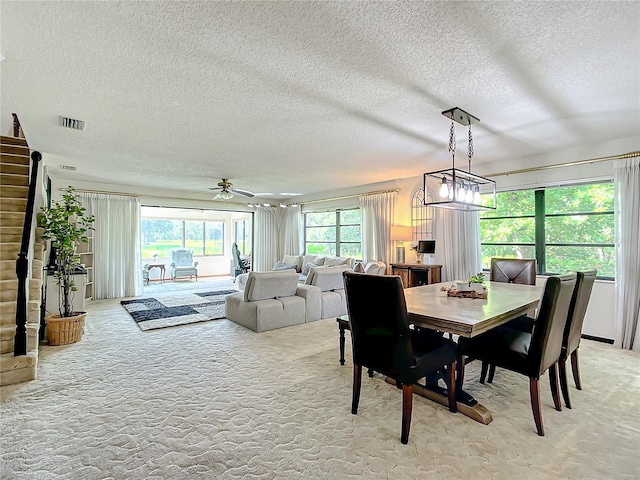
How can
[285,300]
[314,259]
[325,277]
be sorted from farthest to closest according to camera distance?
[314,259] → [325,277] → [285,300]

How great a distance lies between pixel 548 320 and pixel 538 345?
0.18 meters

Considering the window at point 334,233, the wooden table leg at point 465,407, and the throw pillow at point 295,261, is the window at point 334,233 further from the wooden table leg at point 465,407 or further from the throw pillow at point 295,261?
the wooden table leg at point 465,407

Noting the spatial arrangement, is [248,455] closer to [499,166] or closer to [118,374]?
[118,374]

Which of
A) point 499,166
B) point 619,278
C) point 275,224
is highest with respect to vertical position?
point 499,166

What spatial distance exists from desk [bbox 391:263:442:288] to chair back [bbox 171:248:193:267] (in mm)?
7069

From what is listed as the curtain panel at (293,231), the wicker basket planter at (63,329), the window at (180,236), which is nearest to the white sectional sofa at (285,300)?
the wicker basket planter at (63,329)

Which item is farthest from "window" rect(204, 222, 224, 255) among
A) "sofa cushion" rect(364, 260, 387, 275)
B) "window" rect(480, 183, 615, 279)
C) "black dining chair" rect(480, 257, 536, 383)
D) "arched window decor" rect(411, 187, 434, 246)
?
"black dining chair" rect(480, 257, 536, 383)

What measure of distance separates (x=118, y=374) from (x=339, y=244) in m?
5.68

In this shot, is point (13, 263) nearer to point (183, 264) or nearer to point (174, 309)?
point (174, 309)

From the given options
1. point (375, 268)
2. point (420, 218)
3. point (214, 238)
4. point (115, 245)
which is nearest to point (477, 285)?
point (375, 268)

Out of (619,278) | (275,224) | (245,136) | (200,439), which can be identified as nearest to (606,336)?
(619,278)

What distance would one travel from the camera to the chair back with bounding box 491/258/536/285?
3.79 m

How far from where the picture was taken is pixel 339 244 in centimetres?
798

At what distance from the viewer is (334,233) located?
8.12m
